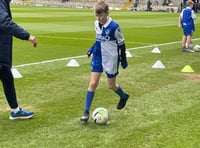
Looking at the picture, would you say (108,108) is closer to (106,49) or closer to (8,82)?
(106,49)

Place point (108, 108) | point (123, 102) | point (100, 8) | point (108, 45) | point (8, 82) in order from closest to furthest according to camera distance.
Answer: point (100, 8), point (108, 45), point (8, 82), point (123, 102), point (108, 108)

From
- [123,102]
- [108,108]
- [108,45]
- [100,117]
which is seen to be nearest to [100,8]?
[108,45]

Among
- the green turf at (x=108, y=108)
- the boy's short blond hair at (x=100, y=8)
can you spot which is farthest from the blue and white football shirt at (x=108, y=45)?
the green turf at (x=108, y=108)

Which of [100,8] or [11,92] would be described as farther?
[11,92]

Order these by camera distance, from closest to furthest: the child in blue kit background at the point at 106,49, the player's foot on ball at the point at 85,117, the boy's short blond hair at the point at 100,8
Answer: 1. the boy's short blond hair at the point at 100,8
2. the child in blue kit background at the point at 106,49
3. the player's foot on ball at the point at 85,117

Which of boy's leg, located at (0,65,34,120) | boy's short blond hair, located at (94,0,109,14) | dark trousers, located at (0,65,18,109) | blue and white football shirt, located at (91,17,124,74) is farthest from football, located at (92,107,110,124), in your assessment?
boy's short blond hair, located at (94,0,109,14)

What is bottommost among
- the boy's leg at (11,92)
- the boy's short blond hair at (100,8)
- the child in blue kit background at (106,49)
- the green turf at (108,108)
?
the green turf at (108,108)

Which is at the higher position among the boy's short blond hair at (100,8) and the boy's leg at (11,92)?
the boy's short blond hair at (100,8)

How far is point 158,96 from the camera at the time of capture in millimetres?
9000

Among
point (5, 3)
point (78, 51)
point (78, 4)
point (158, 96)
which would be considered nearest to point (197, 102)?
point (158, 96)

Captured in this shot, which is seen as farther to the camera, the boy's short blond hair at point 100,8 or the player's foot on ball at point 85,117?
the player's foot on ball at point 85,117

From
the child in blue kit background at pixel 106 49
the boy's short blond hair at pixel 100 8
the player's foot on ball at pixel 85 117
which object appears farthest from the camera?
the player's foot on ball at pixel 85 117

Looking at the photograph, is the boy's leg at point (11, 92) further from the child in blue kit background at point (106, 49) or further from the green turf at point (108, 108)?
the child in blue kit background at point (106, 49)

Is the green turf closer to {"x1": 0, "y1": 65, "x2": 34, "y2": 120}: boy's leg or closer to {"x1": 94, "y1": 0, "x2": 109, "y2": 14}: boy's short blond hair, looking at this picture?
{"x1": 0, "y1": 65, "x2": 34, "y2": 120}: boy's leg
